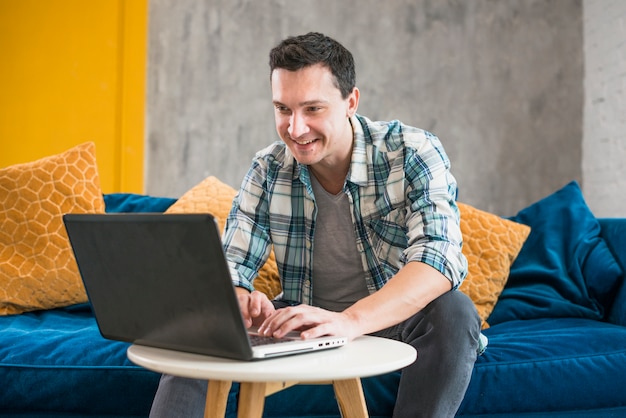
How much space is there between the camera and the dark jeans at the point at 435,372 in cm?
138

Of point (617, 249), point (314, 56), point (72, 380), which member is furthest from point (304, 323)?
point (617, 249)

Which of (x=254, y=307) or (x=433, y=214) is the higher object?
(x=433, y=214)

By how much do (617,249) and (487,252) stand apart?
15.1 inches

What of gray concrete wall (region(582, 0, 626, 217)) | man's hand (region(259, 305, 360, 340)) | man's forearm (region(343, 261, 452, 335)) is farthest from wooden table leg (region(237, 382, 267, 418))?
gray concrete wall (region(582, 0, 626, 217))

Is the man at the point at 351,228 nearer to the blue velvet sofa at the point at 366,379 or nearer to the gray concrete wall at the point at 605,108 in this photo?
the blue velvet sofa at the point at 366,379

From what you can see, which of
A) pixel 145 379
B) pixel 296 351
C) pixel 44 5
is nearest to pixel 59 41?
pixel 44 5

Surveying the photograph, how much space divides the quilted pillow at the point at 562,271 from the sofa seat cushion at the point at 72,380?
1099 millimetres

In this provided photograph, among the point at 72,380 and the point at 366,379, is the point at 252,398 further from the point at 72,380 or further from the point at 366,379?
the point at 72,380

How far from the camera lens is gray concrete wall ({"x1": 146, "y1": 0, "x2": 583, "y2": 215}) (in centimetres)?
345

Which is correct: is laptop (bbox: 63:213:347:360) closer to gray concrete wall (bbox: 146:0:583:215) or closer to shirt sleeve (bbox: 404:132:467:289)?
shirt sleeve (bbox: 404:132:467:289)

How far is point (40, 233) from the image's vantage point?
2197mm

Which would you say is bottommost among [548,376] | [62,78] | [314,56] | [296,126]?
[548,376]

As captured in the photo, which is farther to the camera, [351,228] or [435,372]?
[351,228]

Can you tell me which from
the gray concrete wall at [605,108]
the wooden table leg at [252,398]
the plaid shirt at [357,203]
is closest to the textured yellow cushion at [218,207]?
the plaid shirt at [357,203]
